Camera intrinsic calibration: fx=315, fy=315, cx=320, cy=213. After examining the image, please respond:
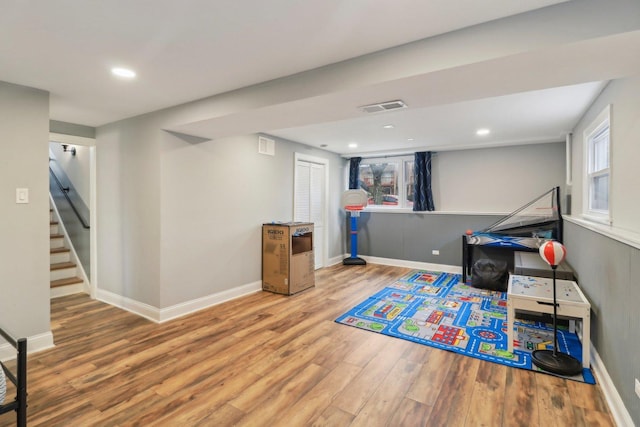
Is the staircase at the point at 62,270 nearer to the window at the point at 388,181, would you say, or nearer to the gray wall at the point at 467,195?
the gray wall at the point at 467,195

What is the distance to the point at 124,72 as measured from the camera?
7.79 feet

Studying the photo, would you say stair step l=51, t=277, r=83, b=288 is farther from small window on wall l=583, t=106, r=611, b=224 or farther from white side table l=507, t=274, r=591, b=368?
small window on wall l=583, t=106, r=611, b=224

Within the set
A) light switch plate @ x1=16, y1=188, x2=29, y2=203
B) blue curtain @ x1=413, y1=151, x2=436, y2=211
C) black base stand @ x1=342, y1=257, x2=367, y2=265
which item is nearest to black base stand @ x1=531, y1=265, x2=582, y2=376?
blue curtain @ x1=413, y1=151, x2=436, y2=211

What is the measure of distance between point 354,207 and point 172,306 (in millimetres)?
3766

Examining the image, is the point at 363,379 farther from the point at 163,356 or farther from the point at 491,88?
the point at 491,88

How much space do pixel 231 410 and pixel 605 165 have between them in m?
3.88

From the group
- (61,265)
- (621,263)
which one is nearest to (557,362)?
(621,263)

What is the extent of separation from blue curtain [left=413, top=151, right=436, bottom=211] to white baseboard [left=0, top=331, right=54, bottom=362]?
5.51 m

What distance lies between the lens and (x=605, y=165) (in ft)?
9.98

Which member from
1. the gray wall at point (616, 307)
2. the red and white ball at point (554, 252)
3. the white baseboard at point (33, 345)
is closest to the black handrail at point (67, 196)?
the white baseboard at point (33, 345)

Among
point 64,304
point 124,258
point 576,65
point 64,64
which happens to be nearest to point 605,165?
point 576,65

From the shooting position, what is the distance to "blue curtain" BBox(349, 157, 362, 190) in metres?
6.66

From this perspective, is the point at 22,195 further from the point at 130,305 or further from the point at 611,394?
the point at 611,394

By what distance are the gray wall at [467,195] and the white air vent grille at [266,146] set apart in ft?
9.11
